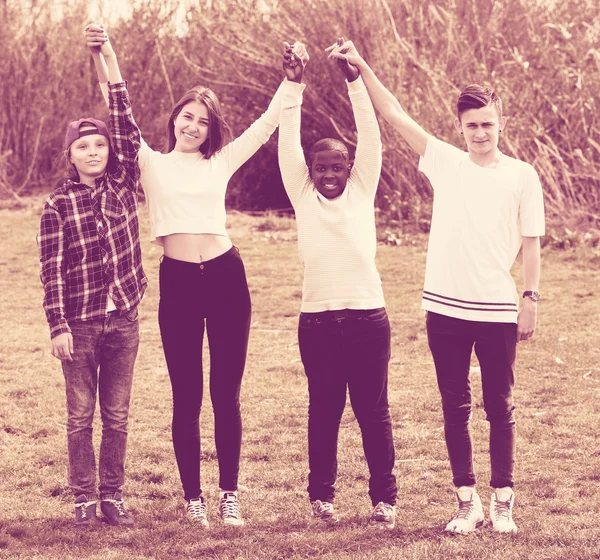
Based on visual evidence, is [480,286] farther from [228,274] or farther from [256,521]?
[256,521]

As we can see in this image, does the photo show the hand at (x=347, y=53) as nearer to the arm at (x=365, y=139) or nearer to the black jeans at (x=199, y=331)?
the arm at (x=365, y=139)

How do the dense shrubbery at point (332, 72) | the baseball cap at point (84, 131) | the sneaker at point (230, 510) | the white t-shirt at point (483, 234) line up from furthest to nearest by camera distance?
the dense shrubbery at point (332, 72) → the sneaker at point (230, 510) → the baseball cap at point (84, 131) → the white t-shirt at point (483, 234)

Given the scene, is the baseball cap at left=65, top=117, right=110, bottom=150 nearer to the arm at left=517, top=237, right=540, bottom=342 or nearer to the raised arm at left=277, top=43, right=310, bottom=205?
the raised arm at left=277, top=43, right=310, bottom=205

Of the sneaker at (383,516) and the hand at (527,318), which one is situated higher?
the hand at (527,318)

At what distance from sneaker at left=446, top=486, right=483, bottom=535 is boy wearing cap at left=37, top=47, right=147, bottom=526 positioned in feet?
4.32

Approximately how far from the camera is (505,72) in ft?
41.0

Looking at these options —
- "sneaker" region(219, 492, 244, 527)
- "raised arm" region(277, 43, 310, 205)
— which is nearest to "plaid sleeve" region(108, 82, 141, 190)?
"raised arm" region(277, 43, 310, 205)

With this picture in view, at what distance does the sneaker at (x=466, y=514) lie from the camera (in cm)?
418

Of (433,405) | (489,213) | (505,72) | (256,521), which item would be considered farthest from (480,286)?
(505,72)

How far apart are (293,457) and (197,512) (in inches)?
44.5

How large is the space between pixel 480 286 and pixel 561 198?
317 inches

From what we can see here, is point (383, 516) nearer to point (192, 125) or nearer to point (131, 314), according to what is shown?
point (131, 314)

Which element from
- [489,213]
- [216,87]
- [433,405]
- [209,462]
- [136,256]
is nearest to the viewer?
[489,213]

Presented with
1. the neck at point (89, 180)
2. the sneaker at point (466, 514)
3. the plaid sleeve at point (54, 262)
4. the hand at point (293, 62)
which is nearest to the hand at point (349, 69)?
the hand at point (293, 62)
